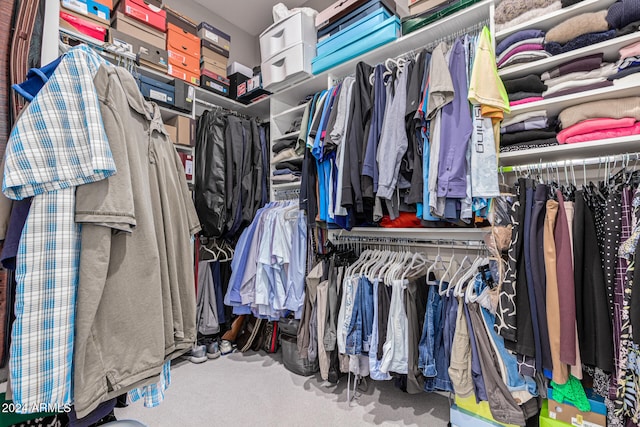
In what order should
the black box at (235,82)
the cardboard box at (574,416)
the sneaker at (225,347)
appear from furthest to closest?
the black box at (235,82) → the sneaker at (225,347) → the cardboard box at (574,416)

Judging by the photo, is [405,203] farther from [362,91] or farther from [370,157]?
[362,91]

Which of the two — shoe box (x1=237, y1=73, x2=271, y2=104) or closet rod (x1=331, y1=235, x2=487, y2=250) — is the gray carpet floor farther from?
shoe box (x1=237, y1=73, x2=271, y2=104)

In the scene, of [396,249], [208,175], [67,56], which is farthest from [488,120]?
[208,175]

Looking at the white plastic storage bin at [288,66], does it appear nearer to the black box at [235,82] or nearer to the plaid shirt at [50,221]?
the black box at [235,82]

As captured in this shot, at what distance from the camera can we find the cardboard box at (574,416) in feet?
3.82

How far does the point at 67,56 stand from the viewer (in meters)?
0.80

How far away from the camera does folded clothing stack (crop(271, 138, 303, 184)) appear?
7.87 ft

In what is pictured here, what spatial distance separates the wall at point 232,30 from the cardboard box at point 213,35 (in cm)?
49

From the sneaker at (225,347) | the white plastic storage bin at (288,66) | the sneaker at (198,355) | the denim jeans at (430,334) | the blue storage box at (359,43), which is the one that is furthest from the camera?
the sneaker at (225,347)

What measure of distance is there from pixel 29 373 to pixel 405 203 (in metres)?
1.54

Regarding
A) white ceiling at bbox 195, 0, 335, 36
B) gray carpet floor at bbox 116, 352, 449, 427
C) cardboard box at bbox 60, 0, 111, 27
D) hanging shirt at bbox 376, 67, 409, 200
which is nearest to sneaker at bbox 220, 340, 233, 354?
gray carpet floor at bbox 116, 352, 449, 427

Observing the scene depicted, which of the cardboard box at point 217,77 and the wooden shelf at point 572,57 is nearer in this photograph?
the wooden shelf at point 572,57

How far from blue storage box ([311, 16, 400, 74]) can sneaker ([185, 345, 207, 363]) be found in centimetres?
241

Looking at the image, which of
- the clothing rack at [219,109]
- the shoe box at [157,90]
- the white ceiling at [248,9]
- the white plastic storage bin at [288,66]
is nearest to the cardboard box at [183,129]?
the shoe box at [157,90]
